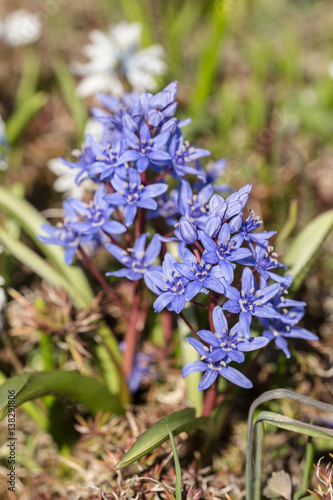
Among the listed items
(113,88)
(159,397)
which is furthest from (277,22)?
(159,397)

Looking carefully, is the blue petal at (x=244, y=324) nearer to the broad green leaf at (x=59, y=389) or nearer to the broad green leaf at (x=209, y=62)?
the broad green leaf at (x=59, y=389)

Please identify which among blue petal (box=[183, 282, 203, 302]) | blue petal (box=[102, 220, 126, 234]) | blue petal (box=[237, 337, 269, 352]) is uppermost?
blue petal (box=[102, 220, 126, 234])

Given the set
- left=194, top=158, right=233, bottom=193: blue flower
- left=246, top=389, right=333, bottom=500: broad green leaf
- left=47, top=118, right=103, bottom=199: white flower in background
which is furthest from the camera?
left=47, top=118, right=103, bottom=199: white flower in background

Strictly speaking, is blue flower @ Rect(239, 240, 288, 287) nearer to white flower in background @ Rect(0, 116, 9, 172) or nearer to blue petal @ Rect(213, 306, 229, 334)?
blue petal @ Rect(213, 306, 229, 334)

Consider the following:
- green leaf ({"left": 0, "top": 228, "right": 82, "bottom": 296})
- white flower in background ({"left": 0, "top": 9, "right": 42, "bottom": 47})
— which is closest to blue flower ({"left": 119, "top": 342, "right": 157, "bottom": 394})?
green leaf ({"left": 0, "top": 228, "right": 82, "bottom": 296})

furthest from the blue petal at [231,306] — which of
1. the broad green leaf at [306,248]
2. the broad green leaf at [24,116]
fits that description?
the broad green leaf at [24,116]

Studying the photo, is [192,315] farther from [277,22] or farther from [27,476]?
[277,22]
